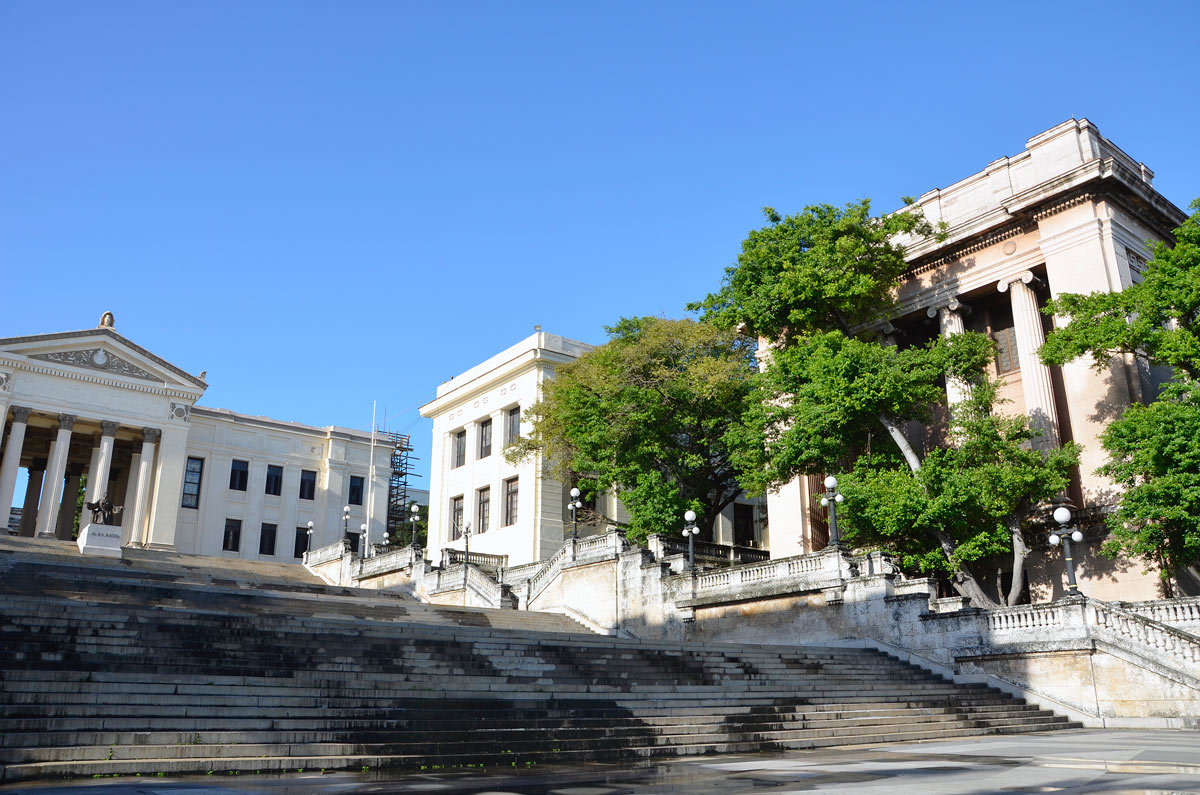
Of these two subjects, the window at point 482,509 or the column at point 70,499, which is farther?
the column at point 70,499

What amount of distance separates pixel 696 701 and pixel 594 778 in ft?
20.9

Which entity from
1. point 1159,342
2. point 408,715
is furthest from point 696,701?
point 1159,342

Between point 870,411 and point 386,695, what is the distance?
63.2 ft

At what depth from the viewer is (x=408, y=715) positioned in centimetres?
1268

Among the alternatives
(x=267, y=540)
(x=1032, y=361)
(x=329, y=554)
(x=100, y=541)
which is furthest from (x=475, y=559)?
(x=1032, y=361)

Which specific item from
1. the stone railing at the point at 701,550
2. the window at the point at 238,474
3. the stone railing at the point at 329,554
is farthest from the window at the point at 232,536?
the stone railing at the point at 701,550

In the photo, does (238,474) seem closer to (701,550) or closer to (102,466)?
(102,466)

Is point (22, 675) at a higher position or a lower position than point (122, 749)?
higher

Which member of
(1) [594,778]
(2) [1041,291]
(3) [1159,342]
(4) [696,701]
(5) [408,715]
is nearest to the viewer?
(1) [594,778]

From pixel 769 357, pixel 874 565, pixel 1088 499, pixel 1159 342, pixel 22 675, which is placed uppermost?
pixel 769 357

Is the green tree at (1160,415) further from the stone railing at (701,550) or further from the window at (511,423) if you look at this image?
the window at (511,423)

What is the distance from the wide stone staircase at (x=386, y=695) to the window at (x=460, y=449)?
94.8 feet

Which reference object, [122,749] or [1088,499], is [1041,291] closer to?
[1088,499]

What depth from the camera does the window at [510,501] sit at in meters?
46.2
